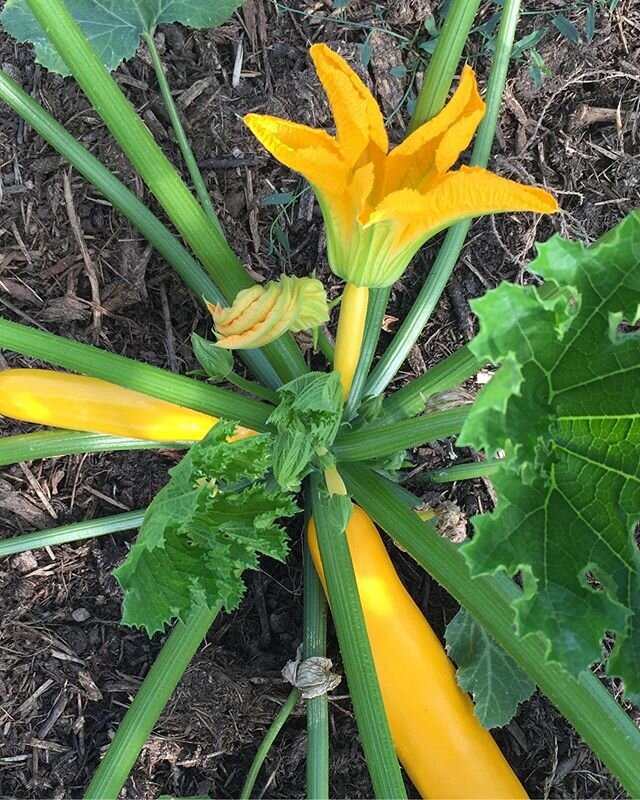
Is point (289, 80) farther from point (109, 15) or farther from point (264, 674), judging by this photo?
point (264, 674)

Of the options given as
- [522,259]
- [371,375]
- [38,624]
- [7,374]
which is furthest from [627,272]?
[38,624]

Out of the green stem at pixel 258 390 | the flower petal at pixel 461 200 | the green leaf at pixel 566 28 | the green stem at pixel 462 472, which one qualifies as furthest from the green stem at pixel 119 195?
the green leaf at pixel 566 28

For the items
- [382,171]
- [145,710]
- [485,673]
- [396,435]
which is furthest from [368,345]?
Result: [145,710]

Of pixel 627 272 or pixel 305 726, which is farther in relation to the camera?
pixel 305 726

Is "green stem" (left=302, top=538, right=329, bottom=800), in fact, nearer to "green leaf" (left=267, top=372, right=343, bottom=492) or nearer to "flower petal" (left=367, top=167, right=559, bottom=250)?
"green leaf" (left=267, top=372, right=343, bottom=492)

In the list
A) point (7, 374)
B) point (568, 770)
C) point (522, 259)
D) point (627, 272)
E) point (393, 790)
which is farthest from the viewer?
point (522, 259)

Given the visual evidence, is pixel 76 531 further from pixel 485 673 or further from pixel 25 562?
pixel 485 673

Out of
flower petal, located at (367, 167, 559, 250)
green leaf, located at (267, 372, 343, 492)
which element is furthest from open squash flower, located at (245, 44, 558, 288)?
green leaf, located at (267, 372, 343, 492)

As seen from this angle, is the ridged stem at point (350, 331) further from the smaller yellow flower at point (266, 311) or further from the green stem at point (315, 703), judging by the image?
the green stem at point (315, 703)
